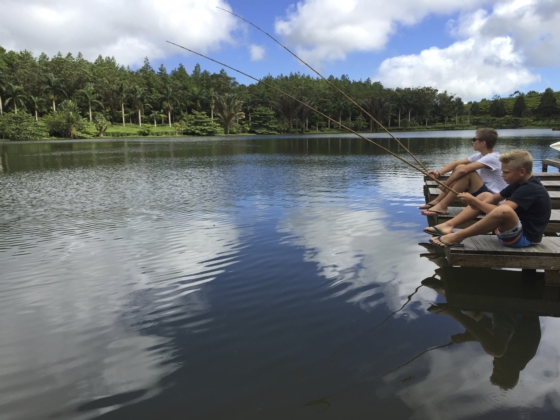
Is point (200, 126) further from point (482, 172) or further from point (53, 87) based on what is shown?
point (482, 172)

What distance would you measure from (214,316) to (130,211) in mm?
6238

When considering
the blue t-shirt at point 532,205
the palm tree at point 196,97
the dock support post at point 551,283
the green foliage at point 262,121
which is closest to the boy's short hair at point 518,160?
the blue t-shirt at point 532,205

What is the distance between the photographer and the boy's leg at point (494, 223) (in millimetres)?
4137

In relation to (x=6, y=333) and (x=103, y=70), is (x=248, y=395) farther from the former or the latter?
(x=103, y=70)

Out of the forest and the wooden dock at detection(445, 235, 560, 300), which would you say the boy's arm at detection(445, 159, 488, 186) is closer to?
the wooden dock at detection(445, 235, 560, 300)

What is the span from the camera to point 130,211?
371 inches

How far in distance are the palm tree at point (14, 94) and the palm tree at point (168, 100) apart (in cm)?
2469

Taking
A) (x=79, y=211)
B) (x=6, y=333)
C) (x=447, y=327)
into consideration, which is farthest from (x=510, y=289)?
(x=79, y=211)

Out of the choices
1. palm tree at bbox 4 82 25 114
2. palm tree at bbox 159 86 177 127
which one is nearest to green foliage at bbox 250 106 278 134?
palm tree at bbox 159 86 177 127

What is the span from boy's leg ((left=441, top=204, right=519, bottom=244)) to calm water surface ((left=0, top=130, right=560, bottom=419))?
66cm

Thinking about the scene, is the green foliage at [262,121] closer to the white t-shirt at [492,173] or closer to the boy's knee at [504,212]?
the white t-shirt at [492,173]

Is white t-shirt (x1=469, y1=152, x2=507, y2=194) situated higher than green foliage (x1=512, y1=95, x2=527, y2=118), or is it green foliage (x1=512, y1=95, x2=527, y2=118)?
green foliage (x1=512, y1=95, x2=527, y2=118)

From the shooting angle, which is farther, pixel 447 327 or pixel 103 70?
pixel 103 70

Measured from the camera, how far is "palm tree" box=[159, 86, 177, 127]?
80625mm
